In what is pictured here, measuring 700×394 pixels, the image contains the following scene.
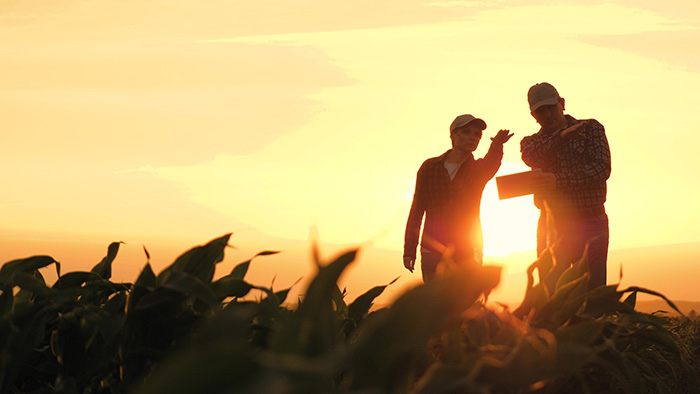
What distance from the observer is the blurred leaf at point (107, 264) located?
1450 mm

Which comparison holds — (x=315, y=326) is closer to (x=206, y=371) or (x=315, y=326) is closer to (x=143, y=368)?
(x=206, y=371)

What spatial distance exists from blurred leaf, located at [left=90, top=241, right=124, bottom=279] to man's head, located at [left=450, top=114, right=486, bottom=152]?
566 cm

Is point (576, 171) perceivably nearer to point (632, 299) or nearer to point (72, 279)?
point (632, 299)

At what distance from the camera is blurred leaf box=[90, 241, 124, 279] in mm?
1450

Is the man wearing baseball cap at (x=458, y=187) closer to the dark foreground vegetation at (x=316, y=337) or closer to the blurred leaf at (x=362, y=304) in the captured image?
the blurred leaf at (x=362, y=304)

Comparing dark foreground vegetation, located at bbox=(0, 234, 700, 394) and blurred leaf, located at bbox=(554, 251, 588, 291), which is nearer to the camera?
dark foreground vegetation, located at bbox=(0, 234, 700, 394)

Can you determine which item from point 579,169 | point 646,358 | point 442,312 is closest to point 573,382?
point 646,358

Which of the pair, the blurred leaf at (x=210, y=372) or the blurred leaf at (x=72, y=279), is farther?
the blurred leaf at (x=72, y=279)

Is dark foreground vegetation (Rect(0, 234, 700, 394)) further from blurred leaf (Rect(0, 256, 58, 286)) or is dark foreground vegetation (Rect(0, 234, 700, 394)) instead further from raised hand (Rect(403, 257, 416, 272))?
raised hand (Rect(403, 257, 416, 272))

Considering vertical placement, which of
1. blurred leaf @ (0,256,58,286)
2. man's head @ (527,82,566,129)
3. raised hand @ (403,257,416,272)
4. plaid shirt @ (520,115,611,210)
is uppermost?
man's head @ (527,82,566,129)

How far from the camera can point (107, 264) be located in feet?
4.81

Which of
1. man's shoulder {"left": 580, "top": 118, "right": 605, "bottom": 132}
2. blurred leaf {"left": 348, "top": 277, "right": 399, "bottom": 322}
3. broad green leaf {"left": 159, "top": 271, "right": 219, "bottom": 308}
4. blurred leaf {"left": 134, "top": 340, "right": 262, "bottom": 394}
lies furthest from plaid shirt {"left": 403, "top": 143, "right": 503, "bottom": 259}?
blurred leaf {"left": 134, "top": 340, "right": 262, "bottom": 394}

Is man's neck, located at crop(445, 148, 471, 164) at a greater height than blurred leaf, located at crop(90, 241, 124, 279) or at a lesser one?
greater

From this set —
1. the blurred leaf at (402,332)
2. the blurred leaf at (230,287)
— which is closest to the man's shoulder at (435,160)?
the blurred leaf at (230,287)
